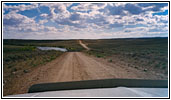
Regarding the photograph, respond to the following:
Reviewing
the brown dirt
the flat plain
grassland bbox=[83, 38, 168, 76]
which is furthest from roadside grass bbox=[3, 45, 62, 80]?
grassland bbox=[83, 38, 168, 76]

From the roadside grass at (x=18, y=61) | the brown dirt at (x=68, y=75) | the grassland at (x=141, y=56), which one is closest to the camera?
the brown dirt at (x=68, y=75)

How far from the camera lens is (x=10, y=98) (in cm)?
365

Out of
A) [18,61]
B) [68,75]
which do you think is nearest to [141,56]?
[18,61]

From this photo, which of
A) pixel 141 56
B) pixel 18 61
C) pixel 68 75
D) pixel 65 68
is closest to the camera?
pixel 68 75

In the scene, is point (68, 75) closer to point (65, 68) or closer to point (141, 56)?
point (65, 68)

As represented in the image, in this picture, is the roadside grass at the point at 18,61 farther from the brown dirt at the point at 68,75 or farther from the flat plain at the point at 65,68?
the brown dirt at the point at 68,75

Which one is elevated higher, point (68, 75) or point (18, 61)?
point (18, 61)

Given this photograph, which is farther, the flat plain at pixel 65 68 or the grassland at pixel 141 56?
the grassland at pixel 141 56

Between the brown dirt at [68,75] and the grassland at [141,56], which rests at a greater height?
the grassland at [141,56]

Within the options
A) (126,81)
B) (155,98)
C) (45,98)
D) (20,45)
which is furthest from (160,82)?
(20,45)

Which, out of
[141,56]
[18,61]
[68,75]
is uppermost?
[141,56]

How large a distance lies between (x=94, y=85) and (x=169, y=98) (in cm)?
215

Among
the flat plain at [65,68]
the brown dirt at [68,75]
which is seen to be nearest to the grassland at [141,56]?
the flat plain at [65,68]

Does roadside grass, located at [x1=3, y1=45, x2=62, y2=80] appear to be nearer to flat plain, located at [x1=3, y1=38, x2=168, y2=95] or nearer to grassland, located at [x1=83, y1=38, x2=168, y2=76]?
flat plain, located at [x1=3, y1=38, x2=168, y2=95]
